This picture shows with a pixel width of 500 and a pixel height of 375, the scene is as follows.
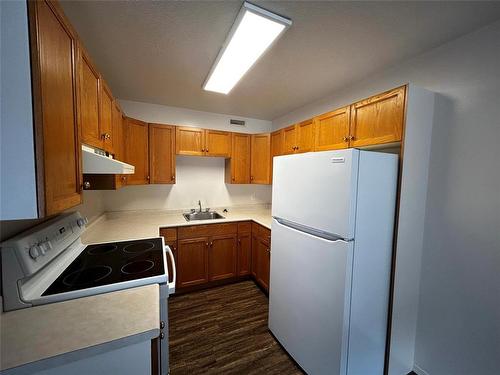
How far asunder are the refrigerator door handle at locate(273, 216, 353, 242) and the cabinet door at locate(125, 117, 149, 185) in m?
1.77

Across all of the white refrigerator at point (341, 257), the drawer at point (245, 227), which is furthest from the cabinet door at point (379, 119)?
the drawer at point (245, 227)

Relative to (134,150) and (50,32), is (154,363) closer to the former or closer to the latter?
(50,32)

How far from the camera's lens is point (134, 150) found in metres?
2.47

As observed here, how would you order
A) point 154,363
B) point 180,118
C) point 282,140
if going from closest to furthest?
point 154,363, point 282,140, point 180,118

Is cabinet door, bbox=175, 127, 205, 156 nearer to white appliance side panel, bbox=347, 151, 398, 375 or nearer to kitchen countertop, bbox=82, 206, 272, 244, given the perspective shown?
kitchen countertop, bbox=82, 206, 272, 244

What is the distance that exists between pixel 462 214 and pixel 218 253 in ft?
7.85

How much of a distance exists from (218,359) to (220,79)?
2509mm

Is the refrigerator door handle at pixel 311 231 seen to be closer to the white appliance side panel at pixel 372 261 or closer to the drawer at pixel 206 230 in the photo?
the white appliance side panel at pixel 372 261

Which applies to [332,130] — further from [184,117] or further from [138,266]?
[184,117]

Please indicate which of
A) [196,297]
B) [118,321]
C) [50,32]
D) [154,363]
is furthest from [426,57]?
[196,297]

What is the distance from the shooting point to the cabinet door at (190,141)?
2772mm

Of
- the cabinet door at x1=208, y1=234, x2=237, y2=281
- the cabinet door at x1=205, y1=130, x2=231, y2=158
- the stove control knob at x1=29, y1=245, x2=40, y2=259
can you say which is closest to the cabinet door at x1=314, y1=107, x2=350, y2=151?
the cabinet door at x1=205, y1=130, x2=231, y2=158

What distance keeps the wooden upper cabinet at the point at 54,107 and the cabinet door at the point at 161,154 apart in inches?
65.7

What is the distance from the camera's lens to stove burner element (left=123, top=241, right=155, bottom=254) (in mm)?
1579
